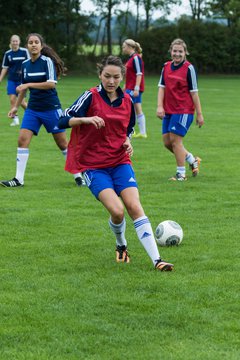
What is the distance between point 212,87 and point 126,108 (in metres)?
32.3

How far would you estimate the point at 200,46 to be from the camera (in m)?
52.6

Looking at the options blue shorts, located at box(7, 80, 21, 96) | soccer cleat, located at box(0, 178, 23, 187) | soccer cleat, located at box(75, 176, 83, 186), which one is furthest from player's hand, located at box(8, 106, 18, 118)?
blue shorts, located at box(7, 80, 21, 96)

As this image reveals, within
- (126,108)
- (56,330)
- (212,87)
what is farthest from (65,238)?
(212,87)

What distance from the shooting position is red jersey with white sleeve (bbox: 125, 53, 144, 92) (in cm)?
1718

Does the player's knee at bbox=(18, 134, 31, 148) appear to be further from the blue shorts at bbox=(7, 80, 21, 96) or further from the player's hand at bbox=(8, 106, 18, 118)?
the blue shorts at bbox=(7, 80, 21, 96)

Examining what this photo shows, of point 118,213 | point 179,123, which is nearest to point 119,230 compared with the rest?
point 118,213

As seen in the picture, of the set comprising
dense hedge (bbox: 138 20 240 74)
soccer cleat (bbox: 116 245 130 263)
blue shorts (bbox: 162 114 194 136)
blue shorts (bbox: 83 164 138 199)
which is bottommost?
dense hedge (bbox: 138 20 240 74)

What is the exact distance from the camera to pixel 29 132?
1130 centimetres

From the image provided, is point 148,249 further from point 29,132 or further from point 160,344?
point 29,132

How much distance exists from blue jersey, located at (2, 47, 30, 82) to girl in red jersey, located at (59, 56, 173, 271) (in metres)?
13.9

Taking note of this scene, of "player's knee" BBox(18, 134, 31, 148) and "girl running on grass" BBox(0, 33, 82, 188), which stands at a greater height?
"girl running on grass" BBox(0, 33, 82, 188)

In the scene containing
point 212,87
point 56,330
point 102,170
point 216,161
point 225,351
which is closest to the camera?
point 225,351

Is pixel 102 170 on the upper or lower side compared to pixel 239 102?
upper

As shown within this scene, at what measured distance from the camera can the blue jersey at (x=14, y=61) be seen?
2069 cm
